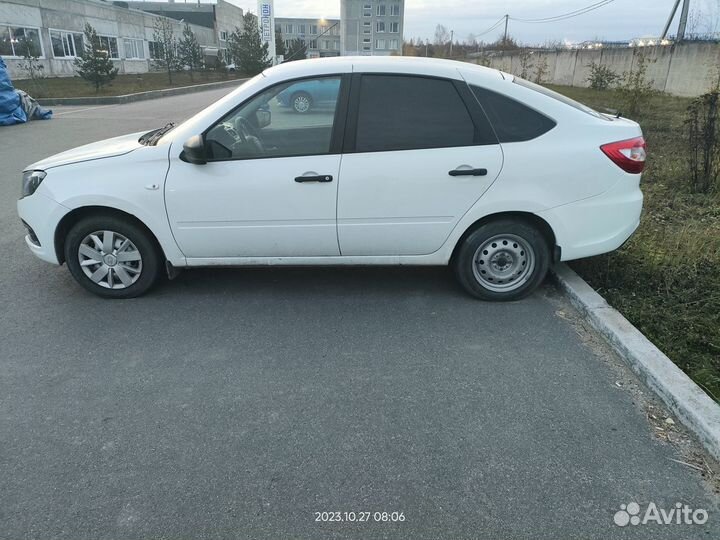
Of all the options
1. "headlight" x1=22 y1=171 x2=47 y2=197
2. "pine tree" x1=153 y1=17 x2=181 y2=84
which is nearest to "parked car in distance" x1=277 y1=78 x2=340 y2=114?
"headlight" x1=22 y1=171 x2=47 y2=197

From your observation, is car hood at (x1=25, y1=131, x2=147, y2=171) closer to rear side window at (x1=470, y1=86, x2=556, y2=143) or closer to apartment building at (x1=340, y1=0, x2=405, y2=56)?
rear side window at (x1=470, y1=86, x2=556, y2=143)

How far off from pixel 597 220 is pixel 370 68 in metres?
2.09

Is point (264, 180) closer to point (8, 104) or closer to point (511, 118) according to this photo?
point (511, 118)

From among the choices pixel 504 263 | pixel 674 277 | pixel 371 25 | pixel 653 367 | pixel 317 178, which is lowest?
pixel 653 367

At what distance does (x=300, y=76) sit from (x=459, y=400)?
265 cm

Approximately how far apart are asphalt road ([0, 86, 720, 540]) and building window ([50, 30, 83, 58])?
34509 millimetres

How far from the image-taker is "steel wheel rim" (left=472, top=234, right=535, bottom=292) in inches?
170

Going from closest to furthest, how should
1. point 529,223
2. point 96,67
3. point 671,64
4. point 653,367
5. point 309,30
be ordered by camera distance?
point 653,367 < point 529,223 < point 671,64 < point 96,67 < point 309,30

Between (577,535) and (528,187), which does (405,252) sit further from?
(577,535)

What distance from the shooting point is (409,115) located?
4.15 m

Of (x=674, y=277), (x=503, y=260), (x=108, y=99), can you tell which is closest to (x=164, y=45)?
(x=108, y=99)

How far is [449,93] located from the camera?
4.16 metres

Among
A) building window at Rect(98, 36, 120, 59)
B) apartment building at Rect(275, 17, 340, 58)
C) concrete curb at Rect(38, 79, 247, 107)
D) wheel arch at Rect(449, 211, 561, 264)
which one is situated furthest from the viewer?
apartment building at Rect(275, 17, 340, 58)

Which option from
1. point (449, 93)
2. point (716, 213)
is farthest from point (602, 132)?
point (716, 213)
